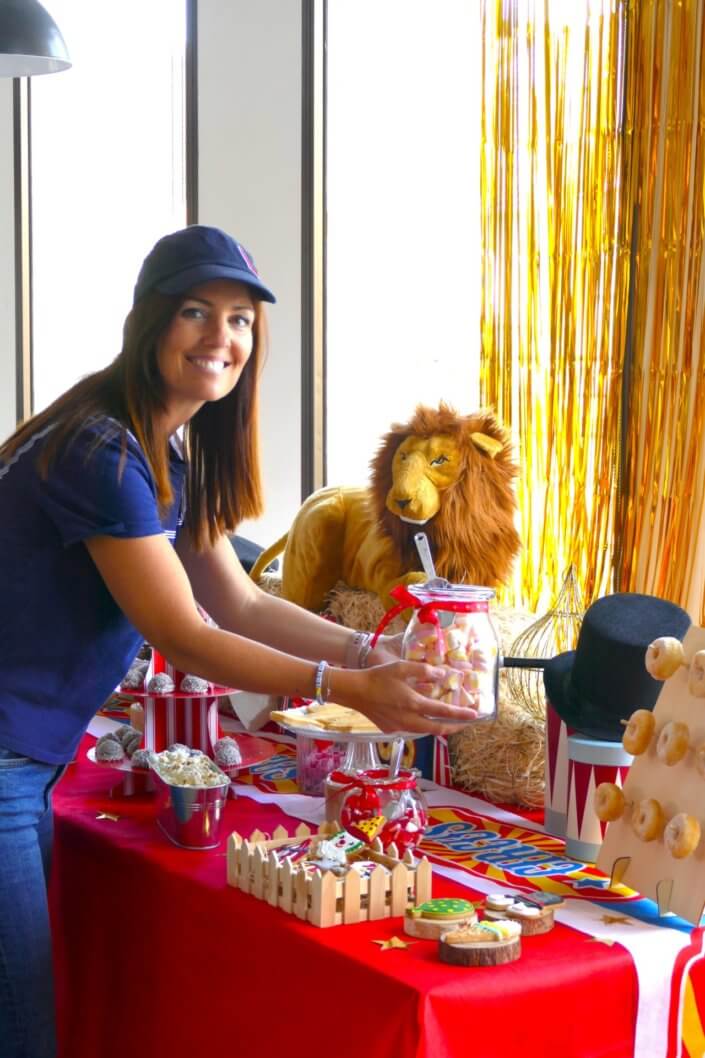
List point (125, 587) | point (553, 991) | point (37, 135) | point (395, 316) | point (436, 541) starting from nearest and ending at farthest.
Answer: point (553, 991)
point (125, 587)
point (436, 541)
point (395, 316)
point (37, 135)

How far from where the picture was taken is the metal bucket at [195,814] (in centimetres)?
152

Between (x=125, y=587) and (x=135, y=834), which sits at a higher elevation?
(x=125, y=587)

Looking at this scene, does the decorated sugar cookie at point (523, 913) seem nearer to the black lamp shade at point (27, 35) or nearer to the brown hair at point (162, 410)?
the brown hair at point (162, 410)

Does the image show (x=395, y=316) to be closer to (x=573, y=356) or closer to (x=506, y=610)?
(x=573, y=356)

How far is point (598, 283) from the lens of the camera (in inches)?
87.5

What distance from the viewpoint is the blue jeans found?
4.57 ft

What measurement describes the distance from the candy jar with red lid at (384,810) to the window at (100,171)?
117 inches

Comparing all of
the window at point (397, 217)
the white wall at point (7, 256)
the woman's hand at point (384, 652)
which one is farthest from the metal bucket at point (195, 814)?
the white wall at point (7, 256)

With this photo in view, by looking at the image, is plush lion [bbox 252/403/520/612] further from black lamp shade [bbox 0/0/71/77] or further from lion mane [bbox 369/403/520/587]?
black lamp shade [bbox 0/0/71/77]

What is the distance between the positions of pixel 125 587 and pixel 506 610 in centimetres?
89

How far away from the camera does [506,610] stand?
209 centimetres

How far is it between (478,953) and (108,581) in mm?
528

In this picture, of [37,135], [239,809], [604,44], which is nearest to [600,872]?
[239,809]

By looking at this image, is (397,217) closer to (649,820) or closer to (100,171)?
(100,171)
